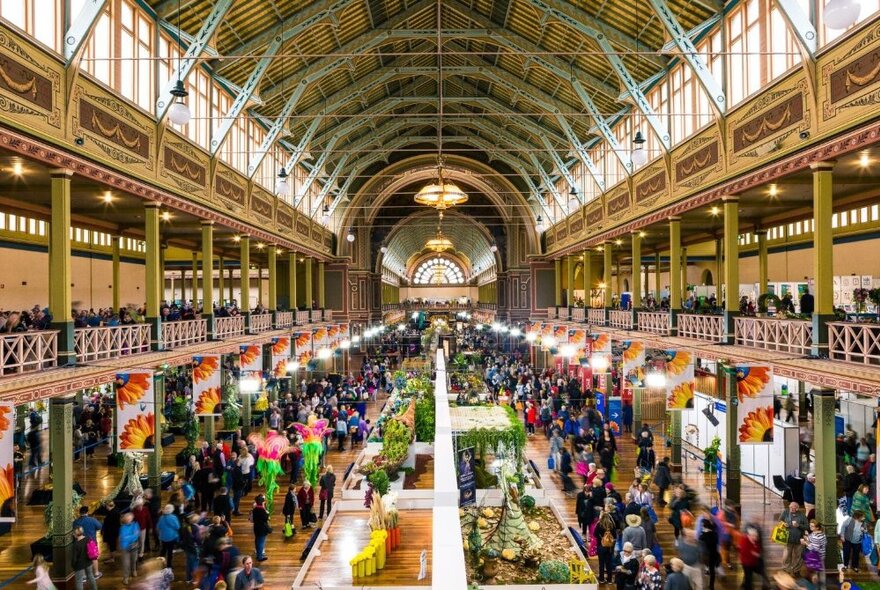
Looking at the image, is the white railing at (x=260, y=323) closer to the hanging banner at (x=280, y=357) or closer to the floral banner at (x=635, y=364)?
the hanging banner at (x=280, y=357)

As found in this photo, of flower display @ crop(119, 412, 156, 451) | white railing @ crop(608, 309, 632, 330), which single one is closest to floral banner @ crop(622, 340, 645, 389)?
white railing @ crop(608, 309, 632, 330)

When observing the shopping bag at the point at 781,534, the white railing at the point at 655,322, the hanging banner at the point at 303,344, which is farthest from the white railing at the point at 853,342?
the hanging banner at the point at 303,344

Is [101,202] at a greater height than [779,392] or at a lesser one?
greater

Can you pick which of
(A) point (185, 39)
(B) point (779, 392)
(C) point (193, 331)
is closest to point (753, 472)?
(B) point (779, 392)

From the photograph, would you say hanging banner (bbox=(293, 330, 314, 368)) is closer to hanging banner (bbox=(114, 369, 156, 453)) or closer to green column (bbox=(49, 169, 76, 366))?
hanging banner (bbox=(114, 369, 156, 453))

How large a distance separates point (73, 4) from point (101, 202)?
6126mm

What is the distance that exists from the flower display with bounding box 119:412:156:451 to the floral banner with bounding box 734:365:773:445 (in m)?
11.3

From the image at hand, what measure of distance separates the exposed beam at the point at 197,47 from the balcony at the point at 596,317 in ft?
57.3

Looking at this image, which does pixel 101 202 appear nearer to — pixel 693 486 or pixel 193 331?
pixel 193 331

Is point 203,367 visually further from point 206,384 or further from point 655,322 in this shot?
point 655,322

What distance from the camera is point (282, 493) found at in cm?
1558

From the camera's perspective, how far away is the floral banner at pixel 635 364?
55.3ft

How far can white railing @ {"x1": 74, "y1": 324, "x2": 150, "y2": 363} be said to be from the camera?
1102cm

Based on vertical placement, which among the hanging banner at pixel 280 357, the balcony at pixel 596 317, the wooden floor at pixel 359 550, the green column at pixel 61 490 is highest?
the balcony at pixel 596 317
